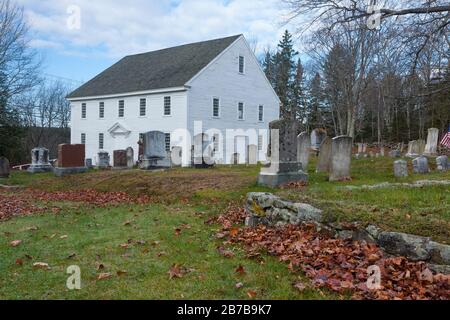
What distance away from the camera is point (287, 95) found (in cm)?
5600

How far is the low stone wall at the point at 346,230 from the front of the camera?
4.46m

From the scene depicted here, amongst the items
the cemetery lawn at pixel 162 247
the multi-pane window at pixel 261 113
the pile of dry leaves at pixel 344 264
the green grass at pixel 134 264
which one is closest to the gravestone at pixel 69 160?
the cemetery lawn at pixel 162 247

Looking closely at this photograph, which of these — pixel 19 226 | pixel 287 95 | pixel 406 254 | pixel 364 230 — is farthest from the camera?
pixel 287 95

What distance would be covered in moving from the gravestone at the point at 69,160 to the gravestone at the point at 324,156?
13.2 m

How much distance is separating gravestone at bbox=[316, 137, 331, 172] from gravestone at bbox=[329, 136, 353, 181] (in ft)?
6.59

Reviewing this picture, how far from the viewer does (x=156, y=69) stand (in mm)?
35469

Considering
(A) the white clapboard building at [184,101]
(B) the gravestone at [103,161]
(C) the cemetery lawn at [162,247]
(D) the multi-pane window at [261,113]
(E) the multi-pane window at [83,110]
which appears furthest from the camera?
(E) the multi-pane window at [83,110]

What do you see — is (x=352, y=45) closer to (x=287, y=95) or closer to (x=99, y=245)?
(x=287, y=95)

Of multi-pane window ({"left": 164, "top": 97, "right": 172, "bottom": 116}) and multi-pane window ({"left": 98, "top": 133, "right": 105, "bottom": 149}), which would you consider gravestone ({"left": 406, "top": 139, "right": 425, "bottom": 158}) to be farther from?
multi-pane window ({"left": 98, "top": 133, "right": 105, "bottom": 149})

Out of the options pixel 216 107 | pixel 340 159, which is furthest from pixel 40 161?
pixel 340 159

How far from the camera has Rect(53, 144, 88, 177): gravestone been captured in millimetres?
21605

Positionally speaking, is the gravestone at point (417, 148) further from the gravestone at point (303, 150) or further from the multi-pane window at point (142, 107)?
the multi-pane window at point (142, 107)

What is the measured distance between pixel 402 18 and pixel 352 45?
2084 cm
